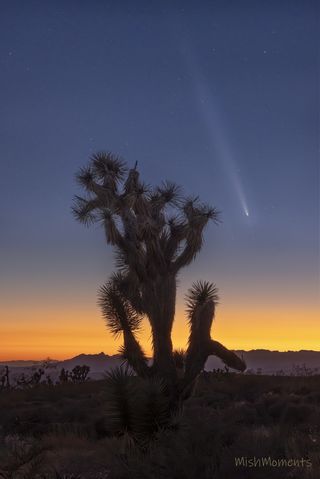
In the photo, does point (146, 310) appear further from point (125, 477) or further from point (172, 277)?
point (125, 477)

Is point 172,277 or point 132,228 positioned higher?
point 132,228

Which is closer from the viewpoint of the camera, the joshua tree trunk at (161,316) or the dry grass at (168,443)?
the dry grass at (168,443)

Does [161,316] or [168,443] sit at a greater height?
[161,316]

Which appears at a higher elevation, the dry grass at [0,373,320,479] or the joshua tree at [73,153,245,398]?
the joshua tree at [73,153,245,398]

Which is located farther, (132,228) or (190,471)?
(132,228)

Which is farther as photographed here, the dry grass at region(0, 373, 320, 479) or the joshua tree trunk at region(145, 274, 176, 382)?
the joshua tree trunk at region(145, 274, 176, 382)

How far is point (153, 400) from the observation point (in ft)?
35.2

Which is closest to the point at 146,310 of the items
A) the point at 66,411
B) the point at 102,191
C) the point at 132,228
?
the point at 132,228

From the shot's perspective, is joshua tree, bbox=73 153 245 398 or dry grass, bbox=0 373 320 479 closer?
dry grass, bbox=0 373 320 479

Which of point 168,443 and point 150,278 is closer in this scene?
point 168,443

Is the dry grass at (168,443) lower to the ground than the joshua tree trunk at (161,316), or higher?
lower

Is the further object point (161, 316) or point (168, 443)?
point (161, 316)

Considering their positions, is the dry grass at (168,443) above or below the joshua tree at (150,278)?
below

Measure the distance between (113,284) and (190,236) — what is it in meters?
2.48
